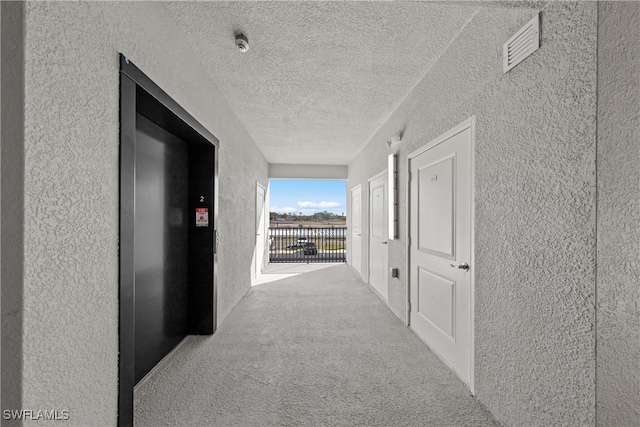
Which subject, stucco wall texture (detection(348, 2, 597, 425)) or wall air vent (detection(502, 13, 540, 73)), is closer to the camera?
stucco wall texture (detection(348, 2, 597, 425))

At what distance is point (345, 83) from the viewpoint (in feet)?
9.14

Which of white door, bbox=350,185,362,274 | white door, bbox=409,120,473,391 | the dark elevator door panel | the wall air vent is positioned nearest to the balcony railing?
white door, bbox=350,185,362,274

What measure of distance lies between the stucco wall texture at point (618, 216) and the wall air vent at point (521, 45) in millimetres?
302

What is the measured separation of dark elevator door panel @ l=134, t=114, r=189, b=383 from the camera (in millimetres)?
1943

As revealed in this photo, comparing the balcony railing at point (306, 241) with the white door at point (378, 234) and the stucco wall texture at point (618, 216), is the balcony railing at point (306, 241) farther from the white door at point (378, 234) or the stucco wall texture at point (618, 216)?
the stucco wall texture at point (618, 216)

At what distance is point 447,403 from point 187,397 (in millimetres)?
1716

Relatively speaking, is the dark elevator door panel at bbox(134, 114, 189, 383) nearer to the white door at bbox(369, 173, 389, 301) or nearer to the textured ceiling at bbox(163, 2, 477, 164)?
the textured ceiling at bbox(163, 2, 477, 164)

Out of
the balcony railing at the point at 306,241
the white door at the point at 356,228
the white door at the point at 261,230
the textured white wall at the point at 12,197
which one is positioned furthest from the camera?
the balcony railing at the point at 306,241

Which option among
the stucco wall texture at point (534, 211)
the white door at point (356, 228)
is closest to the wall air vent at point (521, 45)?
the stucco wall texture at point (534, 211)

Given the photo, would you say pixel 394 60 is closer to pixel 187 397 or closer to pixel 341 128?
pixel 341 128

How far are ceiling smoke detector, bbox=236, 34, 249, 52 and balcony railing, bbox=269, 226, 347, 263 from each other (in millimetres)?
6931

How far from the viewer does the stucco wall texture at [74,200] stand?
0.94 metres

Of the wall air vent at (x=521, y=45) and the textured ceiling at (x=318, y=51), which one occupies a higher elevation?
the textured ceiling at (x=318, y=51)

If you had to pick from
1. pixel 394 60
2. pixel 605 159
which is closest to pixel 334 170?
pixel 394 60
